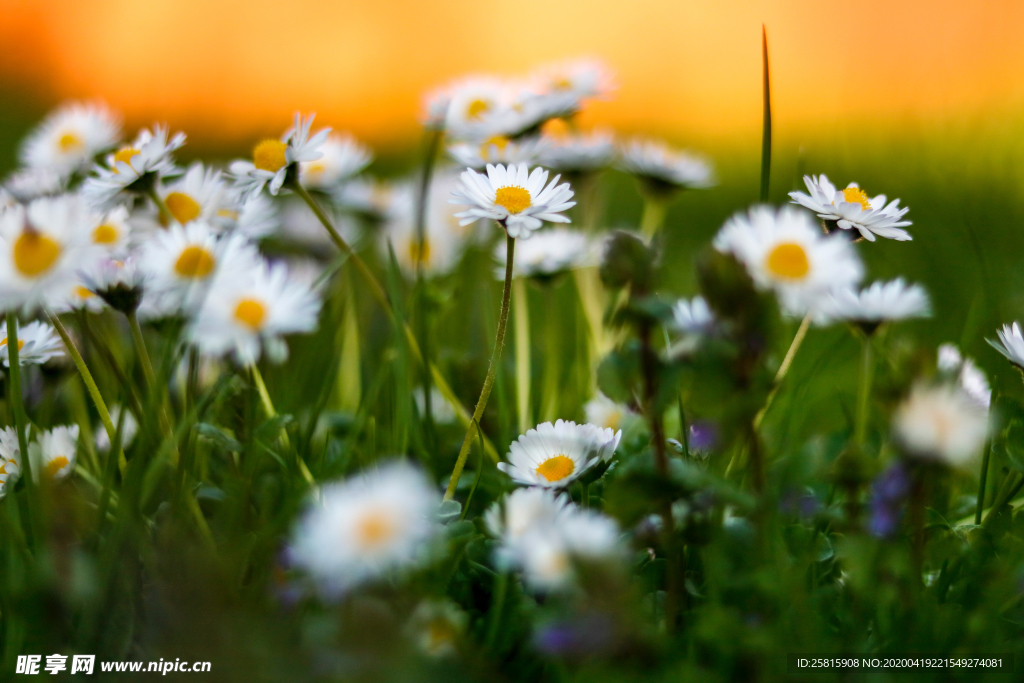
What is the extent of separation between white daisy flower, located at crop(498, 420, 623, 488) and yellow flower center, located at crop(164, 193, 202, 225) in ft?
1.56

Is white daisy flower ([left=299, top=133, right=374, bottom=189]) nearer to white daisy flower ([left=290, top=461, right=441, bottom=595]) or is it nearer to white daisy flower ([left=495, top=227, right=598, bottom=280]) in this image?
white daisy flower ([left=495, top=227, right=598, bottom=280])

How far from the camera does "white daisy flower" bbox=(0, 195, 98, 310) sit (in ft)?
1.97

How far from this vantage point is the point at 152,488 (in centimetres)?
72

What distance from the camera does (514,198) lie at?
2.44 ft

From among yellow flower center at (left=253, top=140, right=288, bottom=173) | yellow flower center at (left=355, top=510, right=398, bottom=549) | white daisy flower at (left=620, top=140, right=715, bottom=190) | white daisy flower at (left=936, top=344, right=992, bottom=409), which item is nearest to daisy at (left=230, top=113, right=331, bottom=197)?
yellow flower center at (left=253, top=140, right=288, bottom=173)

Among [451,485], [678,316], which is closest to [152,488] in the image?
[451,485]

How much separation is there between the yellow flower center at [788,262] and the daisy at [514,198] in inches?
7.2

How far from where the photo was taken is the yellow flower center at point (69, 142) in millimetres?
1098

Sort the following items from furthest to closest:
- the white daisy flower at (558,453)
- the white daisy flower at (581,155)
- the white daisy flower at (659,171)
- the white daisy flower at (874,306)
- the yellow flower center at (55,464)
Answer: the white daisy flower at (659,171) < the white daisy flower at (581,155) < the yellow flower center at (55,464) < the white daisy flower at (558,453) < the white daisy flower at (874,306)

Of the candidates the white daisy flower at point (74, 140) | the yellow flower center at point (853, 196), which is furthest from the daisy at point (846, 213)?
the white daisy flower at point (74, 140)

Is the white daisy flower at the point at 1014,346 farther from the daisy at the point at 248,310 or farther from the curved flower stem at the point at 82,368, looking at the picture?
the curved flower stem at the point at 82,368

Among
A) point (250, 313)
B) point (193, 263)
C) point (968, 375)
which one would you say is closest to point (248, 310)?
point (250, 313)

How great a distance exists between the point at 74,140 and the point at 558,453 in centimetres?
86

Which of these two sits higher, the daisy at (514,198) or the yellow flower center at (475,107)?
the yellow flower center at (475,107)
